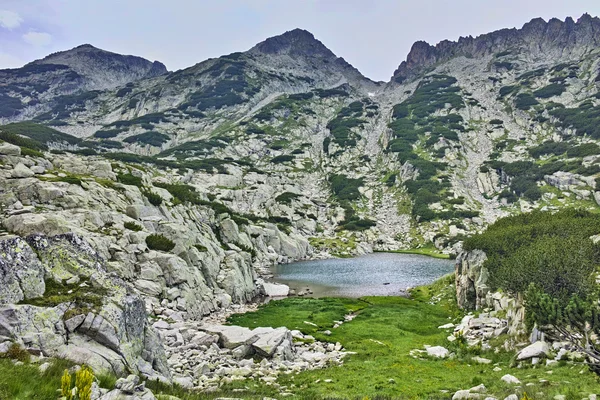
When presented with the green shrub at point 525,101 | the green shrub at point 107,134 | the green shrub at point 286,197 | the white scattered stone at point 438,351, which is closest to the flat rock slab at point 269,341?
the white scattered stone at point 438,351

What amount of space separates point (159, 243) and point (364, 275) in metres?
43.8

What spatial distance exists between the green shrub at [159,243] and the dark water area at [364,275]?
23323mm

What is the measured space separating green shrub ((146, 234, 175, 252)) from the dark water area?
23323mm

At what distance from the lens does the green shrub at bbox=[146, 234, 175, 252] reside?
38.4m

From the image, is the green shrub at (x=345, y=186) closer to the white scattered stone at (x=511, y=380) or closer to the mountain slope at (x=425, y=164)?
the mountain slope at (x=425, y=164)

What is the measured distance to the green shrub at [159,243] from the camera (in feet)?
126

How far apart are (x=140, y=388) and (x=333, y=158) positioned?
17683 centimetres

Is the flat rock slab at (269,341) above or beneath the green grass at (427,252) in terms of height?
above

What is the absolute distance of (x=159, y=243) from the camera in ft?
128

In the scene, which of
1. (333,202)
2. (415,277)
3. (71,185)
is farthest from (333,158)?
(71,185)

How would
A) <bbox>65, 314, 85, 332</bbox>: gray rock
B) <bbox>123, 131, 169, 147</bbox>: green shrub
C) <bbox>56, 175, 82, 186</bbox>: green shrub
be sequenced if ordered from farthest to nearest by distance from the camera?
A: <bbox>123, 131, 169, 147</bbox>: green shrub
<bbox>56, 175, 82, 186</bbox>: green shrub
<bbox>65, 314, 85, 332</bbox>: gray rock

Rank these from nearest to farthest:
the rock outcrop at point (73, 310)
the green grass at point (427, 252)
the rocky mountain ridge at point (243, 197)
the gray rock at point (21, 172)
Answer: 1. the rock outcrop at point (73, 310)
2. the rocky mountain ridge at point (243, 197)
3. the gray rock at point (21, 172)
4. the green grass at point (427, 252)

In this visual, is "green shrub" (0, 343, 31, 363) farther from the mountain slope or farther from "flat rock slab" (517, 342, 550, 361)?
the mountain slope

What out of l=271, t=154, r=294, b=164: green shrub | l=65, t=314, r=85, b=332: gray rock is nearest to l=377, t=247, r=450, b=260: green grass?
l=271, t=154, r=294, b=164: green shrub
